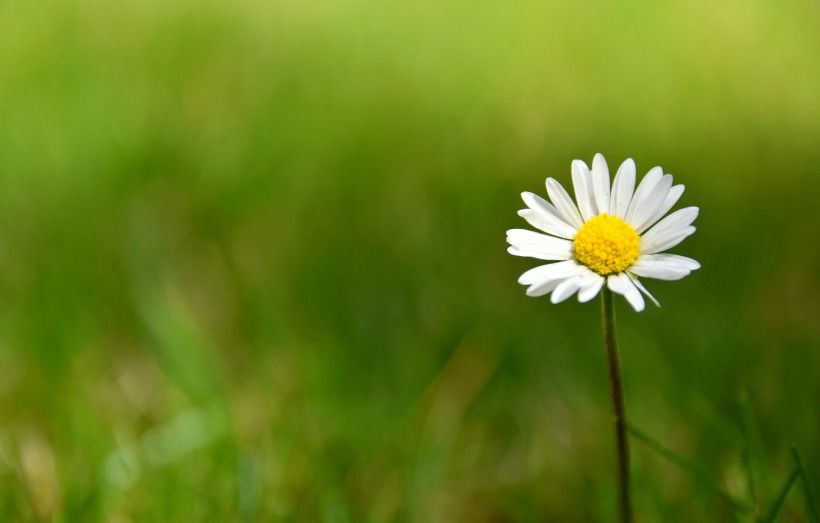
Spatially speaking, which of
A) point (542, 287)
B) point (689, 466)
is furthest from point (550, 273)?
point (689, 466)

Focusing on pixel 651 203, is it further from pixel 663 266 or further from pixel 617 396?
pixel 617 396

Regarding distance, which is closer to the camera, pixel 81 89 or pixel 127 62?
pixel 81 89

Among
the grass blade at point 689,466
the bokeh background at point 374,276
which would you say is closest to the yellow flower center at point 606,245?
the grass blade at point 689,466

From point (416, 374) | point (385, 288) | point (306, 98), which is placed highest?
point (306, 98)

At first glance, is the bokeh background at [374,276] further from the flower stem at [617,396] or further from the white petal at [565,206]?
the white petal at [565,206]

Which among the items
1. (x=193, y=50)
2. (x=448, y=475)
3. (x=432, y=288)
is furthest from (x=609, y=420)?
(x=193, y=50)

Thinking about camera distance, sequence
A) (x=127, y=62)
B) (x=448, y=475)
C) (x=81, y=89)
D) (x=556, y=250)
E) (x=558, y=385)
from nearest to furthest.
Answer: (x=556, y=250) < (x=448, y=475) < (x=558, y=385) < (x=81, y=89) < (x=127, y=62)

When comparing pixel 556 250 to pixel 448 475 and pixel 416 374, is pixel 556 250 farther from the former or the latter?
pixel 416 374
